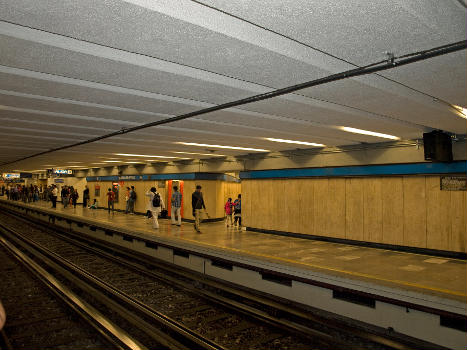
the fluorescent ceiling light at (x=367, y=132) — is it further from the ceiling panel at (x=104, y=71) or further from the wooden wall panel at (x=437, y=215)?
the ceiling panel at (x=104, y=71)

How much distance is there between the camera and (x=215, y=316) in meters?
6.33

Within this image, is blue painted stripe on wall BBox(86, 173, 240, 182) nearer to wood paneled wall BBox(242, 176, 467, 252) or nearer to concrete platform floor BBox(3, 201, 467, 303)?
wood paneled wall BBox(242, 176, 467, 252)

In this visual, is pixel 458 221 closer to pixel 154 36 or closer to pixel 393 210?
pixel 393 210

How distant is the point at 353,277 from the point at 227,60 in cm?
445

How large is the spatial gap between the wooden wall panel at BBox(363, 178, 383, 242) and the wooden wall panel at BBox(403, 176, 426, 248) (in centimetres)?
70

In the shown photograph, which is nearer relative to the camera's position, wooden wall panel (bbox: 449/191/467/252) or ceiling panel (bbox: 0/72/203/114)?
ceiling panel (bbox: 0/72/203/114)

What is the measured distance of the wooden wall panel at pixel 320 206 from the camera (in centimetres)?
1136

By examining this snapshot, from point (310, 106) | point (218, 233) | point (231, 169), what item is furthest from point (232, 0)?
point (231, 169)

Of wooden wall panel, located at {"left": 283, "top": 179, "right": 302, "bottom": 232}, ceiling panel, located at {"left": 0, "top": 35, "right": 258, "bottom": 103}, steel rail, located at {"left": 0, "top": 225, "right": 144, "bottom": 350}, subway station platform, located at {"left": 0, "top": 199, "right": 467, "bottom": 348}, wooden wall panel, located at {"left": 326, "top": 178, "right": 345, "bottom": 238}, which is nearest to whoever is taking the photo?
ceiling panel, located at {"left": 0, "top": 35, "right": 258, "bottom": 103}

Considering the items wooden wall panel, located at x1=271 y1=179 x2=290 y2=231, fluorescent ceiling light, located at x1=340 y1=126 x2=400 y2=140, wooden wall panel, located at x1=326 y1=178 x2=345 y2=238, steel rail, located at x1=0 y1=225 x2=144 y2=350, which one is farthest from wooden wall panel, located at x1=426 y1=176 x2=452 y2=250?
steel rail, located at x1=0 y1=225 x2=144 y2=350

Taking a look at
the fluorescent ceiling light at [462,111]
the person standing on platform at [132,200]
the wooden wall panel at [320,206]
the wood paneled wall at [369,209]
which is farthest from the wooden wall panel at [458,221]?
the person standing on platform at [132,200]

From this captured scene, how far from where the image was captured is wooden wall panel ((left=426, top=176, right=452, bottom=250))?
341 inches

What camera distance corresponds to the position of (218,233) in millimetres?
12703

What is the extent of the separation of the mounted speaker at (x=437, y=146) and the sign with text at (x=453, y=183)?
62 cm
